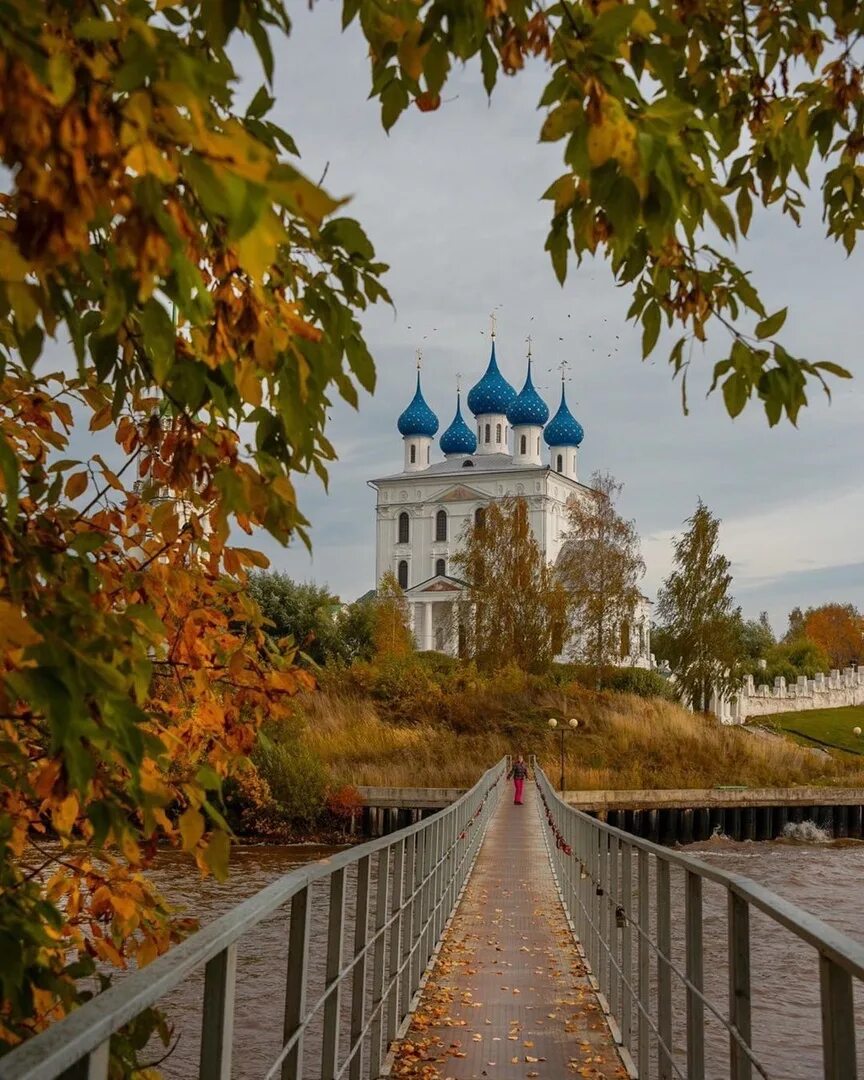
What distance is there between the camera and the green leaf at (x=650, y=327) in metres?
2.89

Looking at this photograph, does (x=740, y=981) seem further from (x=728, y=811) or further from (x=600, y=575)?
(x=600, y=575)

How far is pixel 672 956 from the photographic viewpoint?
6.02m

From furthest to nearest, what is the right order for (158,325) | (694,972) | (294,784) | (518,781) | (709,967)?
(294,784) < (518,781) < (709,967) < (694,972) < (158,325)

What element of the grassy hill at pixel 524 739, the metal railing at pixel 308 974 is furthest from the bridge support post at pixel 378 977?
the grassy hill at pixel 524 739

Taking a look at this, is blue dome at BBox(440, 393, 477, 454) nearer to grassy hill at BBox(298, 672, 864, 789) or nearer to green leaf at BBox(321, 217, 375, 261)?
grassy hill at BBox(298, 672, 864, 789)

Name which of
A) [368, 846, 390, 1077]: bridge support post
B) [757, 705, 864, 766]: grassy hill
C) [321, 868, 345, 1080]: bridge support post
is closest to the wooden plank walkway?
[368, 846, 390, 1077]: bridge support post

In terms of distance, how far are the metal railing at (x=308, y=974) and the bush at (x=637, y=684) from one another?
138 ft

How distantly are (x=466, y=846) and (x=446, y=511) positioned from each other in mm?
72920

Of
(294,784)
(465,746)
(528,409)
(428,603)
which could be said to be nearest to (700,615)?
(465,746)

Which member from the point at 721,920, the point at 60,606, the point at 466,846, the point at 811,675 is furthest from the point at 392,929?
the point at 811,675

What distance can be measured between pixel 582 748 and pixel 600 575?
14543 mm

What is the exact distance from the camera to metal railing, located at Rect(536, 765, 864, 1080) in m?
2.39

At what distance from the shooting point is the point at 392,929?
6703mm

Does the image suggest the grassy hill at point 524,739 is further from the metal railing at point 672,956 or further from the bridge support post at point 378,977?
the bridge support post at point 378,977
